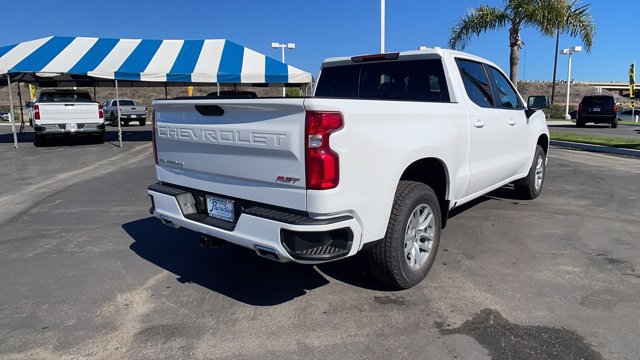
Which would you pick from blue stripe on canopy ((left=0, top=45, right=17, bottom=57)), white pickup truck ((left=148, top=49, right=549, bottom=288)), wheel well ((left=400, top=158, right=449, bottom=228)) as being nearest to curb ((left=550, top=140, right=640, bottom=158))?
white pickup truck ((left=148, top=49, right=549, bottom=288))

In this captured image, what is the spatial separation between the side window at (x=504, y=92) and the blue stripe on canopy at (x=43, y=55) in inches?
540

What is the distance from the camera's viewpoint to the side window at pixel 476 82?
4.76m

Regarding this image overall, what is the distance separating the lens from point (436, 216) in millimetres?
4059

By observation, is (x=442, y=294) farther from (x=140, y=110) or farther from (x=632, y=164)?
(x=140, y=110)

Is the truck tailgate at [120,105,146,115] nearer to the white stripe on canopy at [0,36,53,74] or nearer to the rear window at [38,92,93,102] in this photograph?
the white stripe on canopy at [0,36,53,74]

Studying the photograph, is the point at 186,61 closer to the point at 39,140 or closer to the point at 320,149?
the point at 39,140

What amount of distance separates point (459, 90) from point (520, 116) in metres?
1.71

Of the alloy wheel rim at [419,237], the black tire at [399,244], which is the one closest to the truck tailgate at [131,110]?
the alloy wheel rim at [419,237]

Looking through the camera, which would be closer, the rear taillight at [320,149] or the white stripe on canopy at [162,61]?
the rear taillight at [320,149]

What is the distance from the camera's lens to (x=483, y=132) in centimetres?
473

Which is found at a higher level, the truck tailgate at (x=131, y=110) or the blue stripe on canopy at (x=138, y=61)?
the blue stripe on canopy at (x=138, y=61)

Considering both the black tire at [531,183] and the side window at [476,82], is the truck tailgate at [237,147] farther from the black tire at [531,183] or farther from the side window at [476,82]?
the black tire at [531,183]

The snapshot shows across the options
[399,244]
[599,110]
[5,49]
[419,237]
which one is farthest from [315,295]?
[599,110]

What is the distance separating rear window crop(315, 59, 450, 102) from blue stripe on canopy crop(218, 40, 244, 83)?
1067cm
